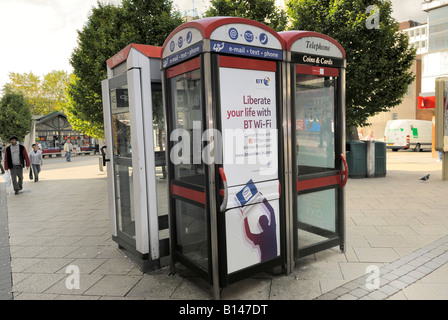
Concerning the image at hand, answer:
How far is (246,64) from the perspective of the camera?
3.51 meters

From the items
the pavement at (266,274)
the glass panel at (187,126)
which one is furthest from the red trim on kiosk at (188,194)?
the pavement at (266,274)

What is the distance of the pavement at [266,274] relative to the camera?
3.63 meters

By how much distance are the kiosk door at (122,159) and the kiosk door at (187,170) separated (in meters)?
0.72

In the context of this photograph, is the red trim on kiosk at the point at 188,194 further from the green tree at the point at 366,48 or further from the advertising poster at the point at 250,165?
the green tree at the point at 366,48

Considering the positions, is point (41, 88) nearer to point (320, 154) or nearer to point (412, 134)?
point (412, 134)

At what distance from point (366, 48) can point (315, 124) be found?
805cm

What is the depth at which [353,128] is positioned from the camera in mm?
12484

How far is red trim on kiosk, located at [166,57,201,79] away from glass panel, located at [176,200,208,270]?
143cm

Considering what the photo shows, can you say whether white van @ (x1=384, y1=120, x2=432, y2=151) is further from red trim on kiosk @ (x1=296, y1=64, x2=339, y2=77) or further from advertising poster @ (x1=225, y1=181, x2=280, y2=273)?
advertising poster @ (x1=225, y1=181, x2=280, y2=273)

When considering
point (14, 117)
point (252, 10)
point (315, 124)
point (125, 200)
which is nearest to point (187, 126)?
point (125, 200)

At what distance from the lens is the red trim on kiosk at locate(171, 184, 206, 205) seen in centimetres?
353

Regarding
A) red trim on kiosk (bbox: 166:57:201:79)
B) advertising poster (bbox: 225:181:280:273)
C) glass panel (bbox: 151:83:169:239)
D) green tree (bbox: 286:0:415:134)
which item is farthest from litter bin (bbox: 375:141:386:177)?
red trim on kiosk (bbox: 166:57:201:79)

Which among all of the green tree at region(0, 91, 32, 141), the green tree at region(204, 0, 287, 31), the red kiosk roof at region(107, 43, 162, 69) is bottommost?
the red kiosk roof at region(107, 43, 162, 69)

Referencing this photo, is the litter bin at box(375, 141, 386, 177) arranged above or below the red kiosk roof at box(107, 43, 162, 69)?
below
